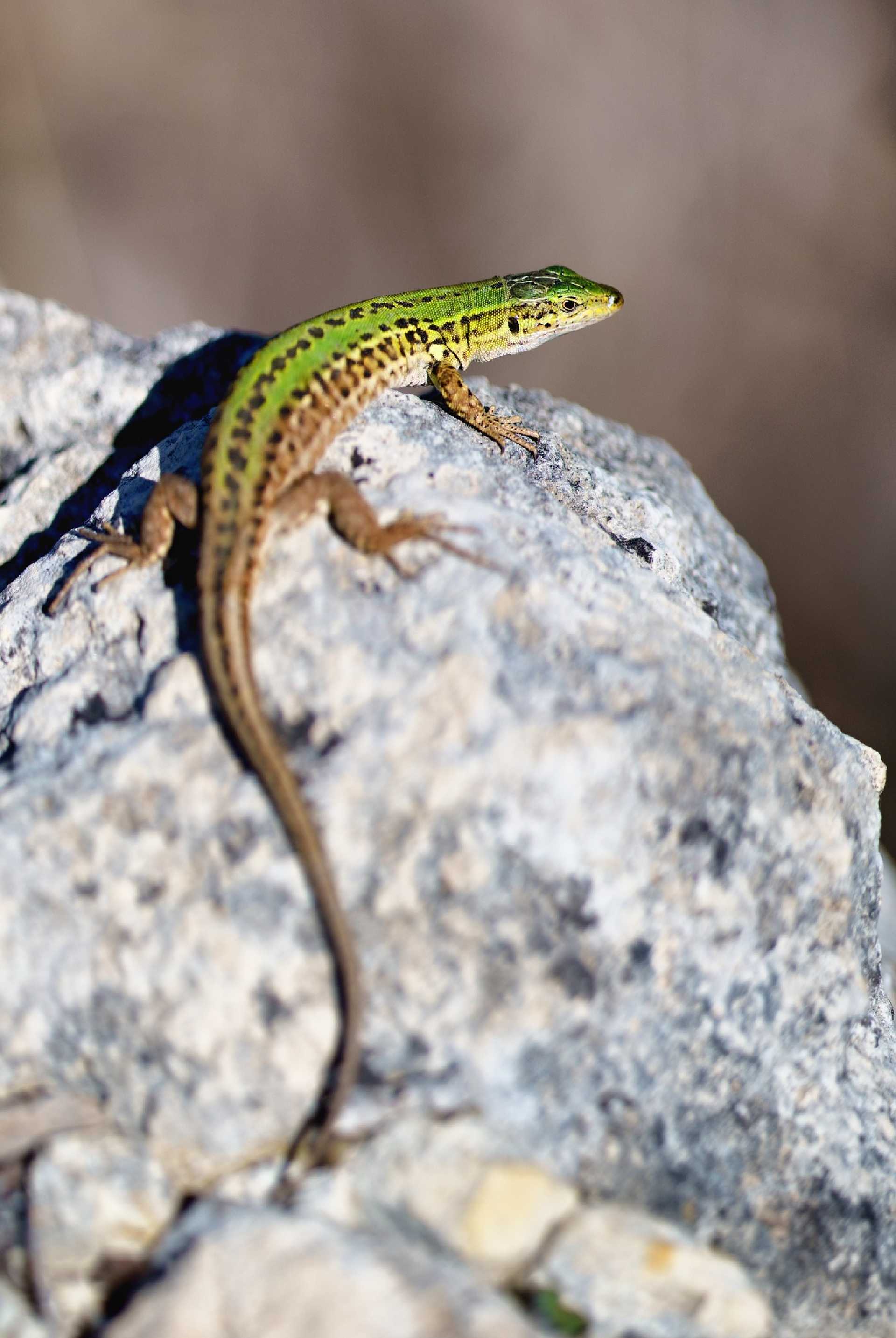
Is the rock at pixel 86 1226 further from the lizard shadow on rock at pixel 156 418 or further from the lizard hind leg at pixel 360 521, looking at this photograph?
the lizard shadow on rock at pixel 156 418

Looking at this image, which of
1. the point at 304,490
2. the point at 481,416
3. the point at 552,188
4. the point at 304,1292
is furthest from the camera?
the point at 552,188

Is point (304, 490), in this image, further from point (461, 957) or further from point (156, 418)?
point (156, 418)

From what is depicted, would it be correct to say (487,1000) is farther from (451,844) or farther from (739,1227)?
(739,1227)

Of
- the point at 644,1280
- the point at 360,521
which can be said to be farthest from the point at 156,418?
the point at 644,1280

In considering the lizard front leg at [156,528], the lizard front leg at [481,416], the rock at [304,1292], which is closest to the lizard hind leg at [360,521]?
the lizard front leg at [156,528]

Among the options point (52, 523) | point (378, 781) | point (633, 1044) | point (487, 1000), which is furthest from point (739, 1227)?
point (52, 523)
